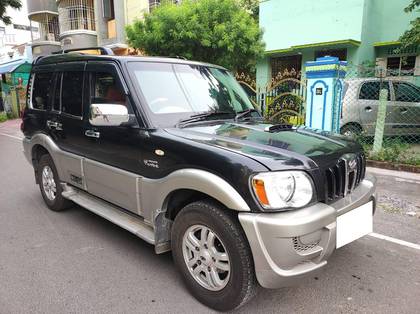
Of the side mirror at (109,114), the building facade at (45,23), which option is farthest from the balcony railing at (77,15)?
the side mirror at (109,114)

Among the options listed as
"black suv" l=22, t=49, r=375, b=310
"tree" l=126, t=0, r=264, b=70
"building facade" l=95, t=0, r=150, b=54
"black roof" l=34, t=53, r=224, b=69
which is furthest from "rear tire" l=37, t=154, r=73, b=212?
"building facade" l=95, t=0, r=150, b=54

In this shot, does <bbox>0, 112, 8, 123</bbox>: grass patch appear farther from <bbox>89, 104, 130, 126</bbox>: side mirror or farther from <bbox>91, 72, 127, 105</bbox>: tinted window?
<bbox>89, 104, 130, 126</bbox>: side mirror

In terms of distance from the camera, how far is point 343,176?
2717 millimetres

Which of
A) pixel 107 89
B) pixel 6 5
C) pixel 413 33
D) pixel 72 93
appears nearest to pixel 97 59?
pixel 107 89

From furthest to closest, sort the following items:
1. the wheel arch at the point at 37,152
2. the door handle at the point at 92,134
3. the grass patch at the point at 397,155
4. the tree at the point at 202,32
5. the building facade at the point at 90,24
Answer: the building facade at the point at 90,24 < the tree at the point at 202,32 < the grass patch at the point at 397,155 < the wheel arch at the point at 37,152 < the door handle at the point at 92,134

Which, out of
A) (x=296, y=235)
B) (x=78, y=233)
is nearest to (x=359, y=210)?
(x=296, y=235)

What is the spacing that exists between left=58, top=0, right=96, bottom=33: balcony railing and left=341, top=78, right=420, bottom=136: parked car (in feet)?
59.9

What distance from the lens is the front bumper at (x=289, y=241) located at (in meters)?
2.25

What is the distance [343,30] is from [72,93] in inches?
419

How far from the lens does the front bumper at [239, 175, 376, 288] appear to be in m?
2.25

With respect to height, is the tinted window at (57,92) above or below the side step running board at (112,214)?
above

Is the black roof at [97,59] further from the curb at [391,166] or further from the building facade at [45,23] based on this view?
the building facade at [45,23]

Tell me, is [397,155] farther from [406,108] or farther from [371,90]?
[406,108]

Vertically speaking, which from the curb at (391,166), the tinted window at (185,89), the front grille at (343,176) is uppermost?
the tinted window at (185,89)
